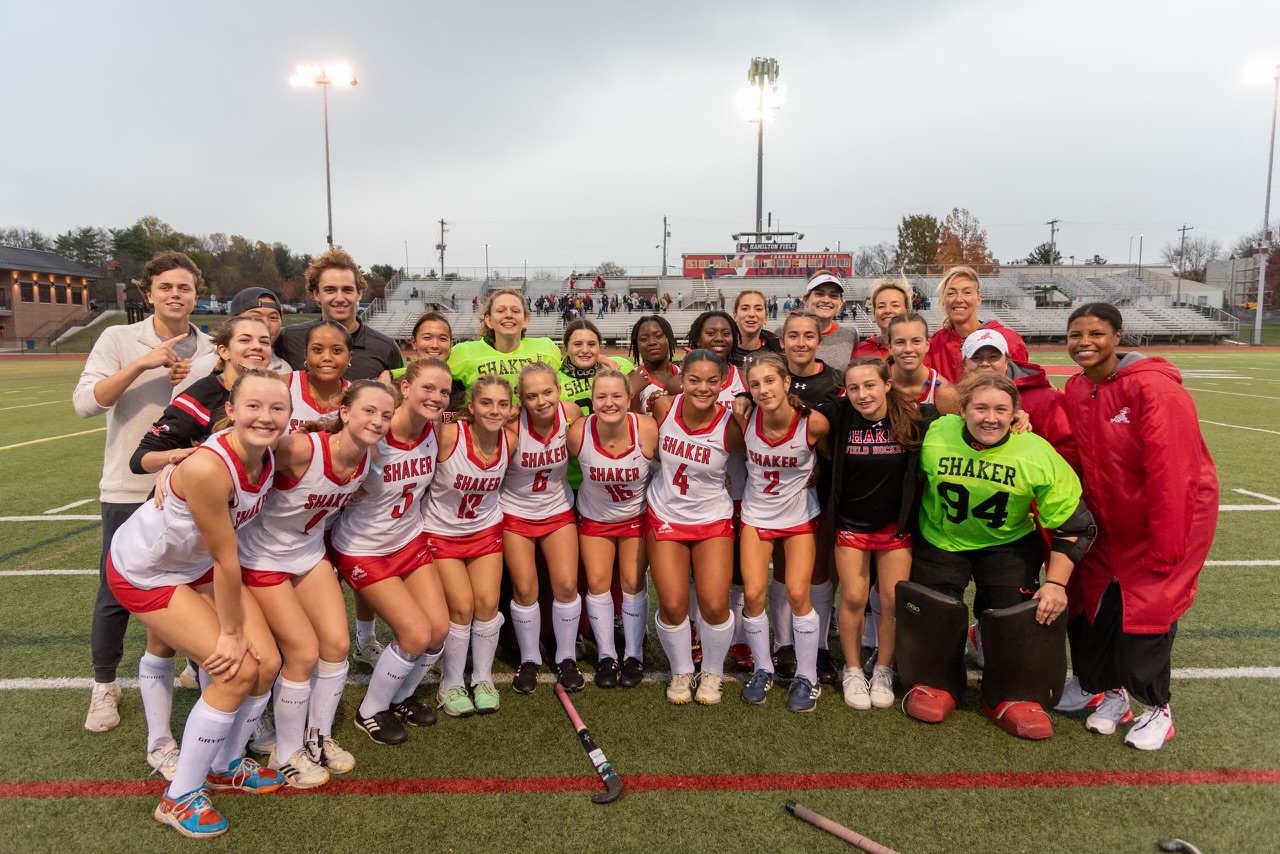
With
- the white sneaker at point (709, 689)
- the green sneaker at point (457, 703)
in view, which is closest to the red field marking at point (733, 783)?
the green sneaker at point (457, 703)

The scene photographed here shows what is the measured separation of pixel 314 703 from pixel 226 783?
1.44 ft

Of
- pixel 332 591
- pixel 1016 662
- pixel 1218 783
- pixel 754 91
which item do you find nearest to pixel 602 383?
pixel 332 591

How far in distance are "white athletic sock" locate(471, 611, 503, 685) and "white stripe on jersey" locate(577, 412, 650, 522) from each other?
0.77 meters

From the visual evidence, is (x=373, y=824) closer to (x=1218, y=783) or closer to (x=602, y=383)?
(x=602, y=383)

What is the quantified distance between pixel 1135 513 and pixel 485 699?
3.24 metres

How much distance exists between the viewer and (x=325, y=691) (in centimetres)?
315

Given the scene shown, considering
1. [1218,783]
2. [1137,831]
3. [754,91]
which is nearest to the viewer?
[1137,831]

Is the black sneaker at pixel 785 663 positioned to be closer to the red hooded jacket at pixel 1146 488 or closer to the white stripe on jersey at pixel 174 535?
the red hooded jacket at pixel 1146 488

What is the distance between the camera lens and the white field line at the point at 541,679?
12.5ft

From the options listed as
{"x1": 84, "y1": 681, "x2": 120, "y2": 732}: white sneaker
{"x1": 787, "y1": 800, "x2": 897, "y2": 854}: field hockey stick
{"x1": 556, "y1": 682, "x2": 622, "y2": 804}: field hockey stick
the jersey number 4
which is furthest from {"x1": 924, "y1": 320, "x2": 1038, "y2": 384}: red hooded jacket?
{"x1": 84, "y1": 681, "x2": 120, "y2": 732}: white sneaker

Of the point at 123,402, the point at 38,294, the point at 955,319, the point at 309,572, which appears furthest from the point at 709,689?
the point at 38,294

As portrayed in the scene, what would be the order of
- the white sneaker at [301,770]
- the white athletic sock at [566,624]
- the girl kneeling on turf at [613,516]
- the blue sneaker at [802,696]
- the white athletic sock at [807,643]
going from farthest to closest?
1. the white athletic sock at [566,624]
2. the girl kneeling on turf at [613,516]
3. the white athletic sock at [807,643]
4. the blue sneaker at [802,696]
5. the white sneaker at [301,770]

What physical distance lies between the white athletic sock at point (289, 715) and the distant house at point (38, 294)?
5468cm

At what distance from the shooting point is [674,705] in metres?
3.69
